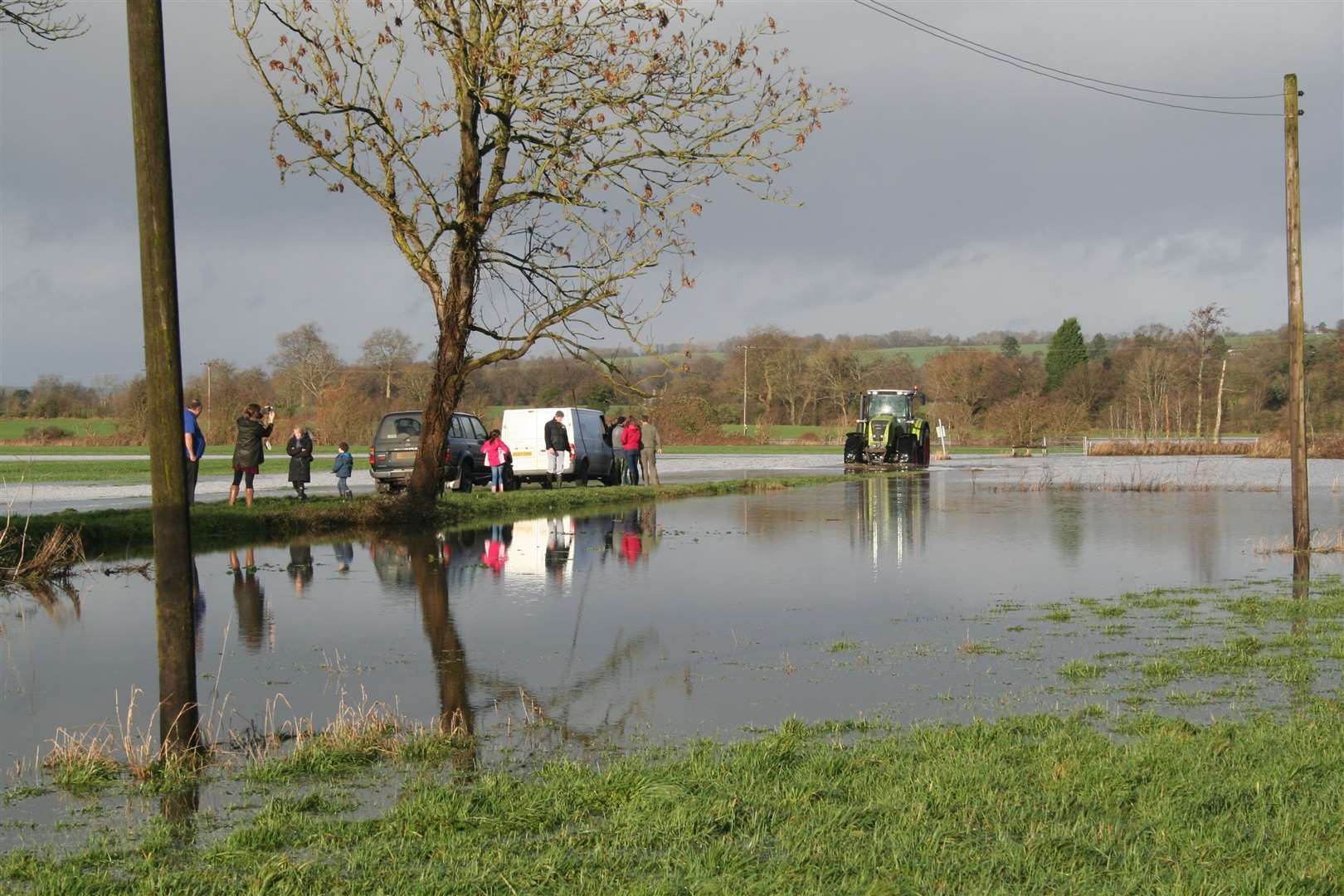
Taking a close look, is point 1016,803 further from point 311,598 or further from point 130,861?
point 311,598

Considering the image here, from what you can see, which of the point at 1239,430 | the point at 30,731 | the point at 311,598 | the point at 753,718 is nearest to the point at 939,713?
the point at 753,718

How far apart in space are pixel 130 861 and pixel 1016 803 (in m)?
3.76

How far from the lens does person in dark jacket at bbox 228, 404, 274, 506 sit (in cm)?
2370

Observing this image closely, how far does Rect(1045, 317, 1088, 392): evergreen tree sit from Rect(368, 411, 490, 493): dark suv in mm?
95466

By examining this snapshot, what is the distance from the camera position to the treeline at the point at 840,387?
74.8 meters

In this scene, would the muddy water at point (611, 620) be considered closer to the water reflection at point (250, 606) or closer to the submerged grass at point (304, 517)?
the water reflection at point (250, 606)

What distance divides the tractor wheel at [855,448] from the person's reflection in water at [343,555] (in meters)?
28.4

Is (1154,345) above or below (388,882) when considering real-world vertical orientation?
above

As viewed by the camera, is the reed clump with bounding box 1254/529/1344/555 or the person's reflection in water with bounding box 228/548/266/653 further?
the reed clump with bounding box 1254/529/1344/555

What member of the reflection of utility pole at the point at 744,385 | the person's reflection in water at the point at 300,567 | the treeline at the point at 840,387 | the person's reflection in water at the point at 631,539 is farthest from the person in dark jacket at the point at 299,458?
the reflection of utility pole at the point at 744,385

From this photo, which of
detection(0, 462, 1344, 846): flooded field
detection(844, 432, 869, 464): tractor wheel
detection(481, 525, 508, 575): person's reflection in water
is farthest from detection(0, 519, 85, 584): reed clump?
detection(844, 432, 869, 464): tractor wheel

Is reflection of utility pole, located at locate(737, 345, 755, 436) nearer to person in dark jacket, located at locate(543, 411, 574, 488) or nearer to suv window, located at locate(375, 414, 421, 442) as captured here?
person in dark jacket, located at locate(543, 411, 574, 488)

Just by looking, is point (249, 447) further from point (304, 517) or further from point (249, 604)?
point (249, 604)

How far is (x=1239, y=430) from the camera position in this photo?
9769 centimetres
